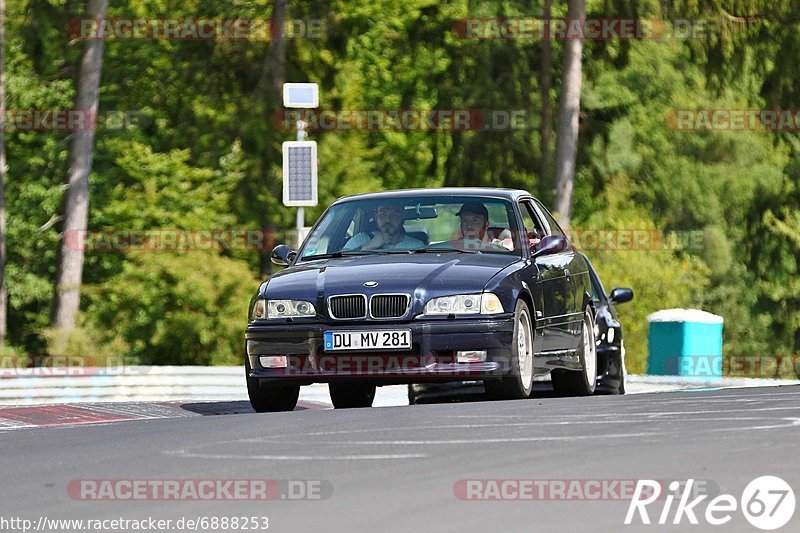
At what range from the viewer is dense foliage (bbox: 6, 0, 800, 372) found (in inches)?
1518

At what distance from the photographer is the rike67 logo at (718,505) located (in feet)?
21.7

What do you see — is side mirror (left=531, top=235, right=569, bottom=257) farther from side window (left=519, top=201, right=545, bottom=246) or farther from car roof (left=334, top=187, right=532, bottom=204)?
car roof (left=334, top=187, right=532, bottom=204)

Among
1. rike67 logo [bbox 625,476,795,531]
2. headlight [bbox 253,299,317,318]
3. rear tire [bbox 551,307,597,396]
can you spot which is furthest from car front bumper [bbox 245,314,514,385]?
rike67 logo [bbox 625,476,795,531]

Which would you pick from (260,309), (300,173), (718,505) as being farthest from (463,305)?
(300,173)

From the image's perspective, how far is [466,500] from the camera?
22.7 feet

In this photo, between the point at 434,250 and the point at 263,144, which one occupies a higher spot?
the point at 434,250

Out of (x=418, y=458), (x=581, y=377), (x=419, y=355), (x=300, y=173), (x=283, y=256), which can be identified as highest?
(x=300, y=173)

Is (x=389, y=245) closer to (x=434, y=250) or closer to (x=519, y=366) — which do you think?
(x=434, y=250)

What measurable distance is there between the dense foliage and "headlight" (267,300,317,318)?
22763 millimetres

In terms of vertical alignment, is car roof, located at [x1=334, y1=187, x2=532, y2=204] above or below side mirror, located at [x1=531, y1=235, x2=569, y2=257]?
above

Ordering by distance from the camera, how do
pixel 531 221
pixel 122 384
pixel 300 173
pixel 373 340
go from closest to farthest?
pixel 373 340, pixel 531 221, pixel 122 384, pixel 300 173

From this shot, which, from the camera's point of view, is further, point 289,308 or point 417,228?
point 417,228

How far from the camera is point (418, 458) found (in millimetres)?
8086

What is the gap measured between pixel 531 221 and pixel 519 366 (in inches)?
98.3
